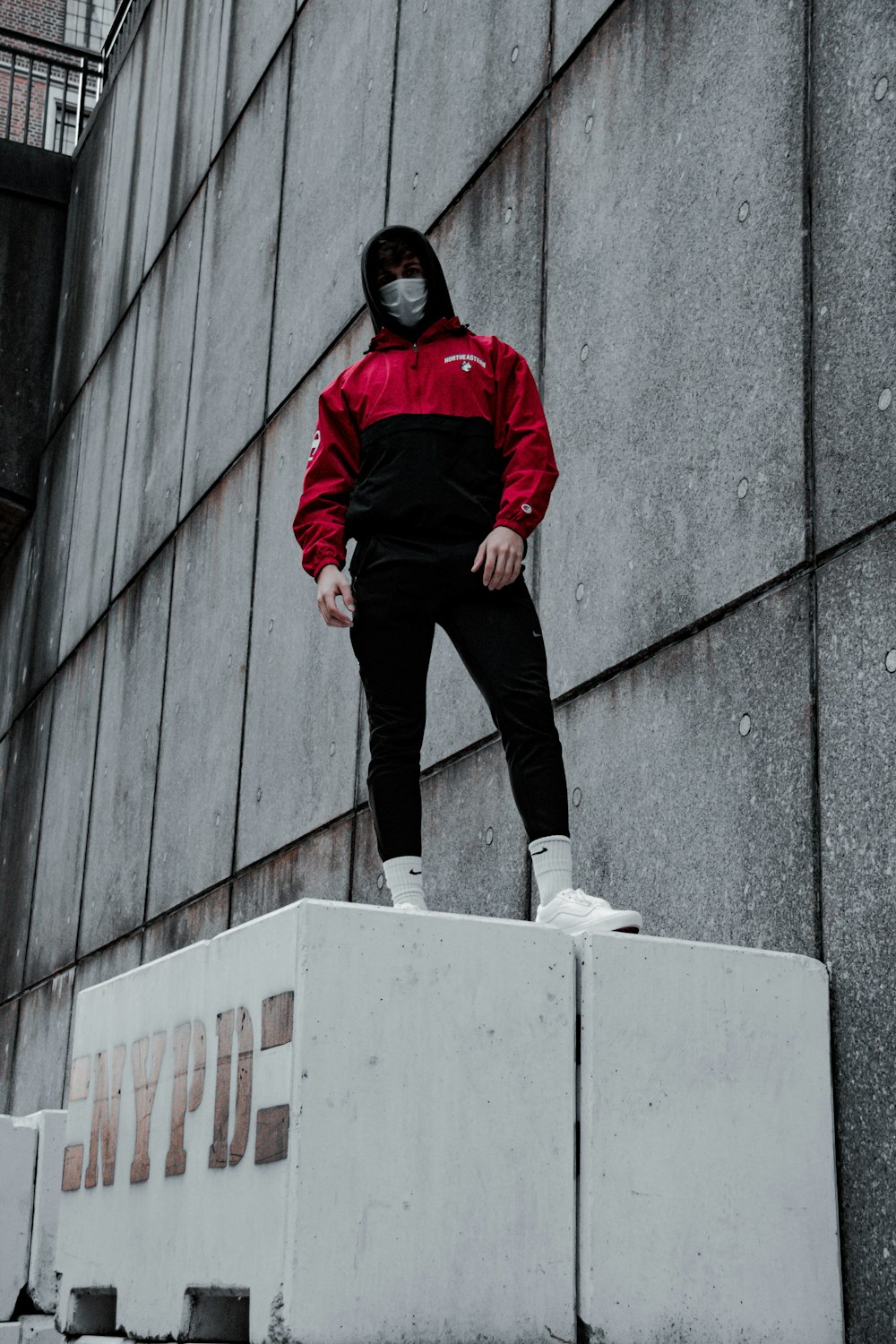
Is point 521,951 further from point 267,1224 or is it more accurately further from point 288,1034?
point 267,1224

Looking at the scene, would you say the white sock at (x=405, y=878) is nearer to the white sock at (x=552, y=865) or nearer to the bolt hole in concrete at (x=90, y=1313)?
the white sock at (x=552, y=865)

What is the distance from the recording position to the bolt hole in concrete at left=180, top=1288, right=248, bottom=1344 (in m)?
3.24

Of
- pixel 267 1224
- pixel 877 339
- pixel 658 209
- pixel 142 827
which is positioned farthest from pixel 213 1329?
pixel 142 827

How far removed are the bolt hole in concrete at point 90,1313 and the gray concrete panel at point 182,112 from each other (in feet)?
25.4

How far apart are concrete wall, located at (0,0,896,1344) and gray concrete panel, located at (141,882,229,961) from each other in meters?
0.04

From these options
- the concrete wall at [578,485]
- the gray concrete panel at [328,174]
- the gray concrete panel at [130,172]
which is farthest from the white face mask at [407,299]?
the gray concrete panel at [130,172]

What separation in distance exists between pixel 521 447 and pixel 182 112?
794 cm

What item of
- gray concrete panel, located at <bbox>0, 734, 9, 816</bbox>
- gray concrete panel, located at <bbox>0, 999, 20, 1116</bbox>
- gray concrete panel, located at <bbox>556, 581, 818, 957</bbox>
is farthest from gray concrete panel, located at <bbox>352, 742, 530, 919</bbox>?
gray concrete panel, located at <bbox>0, 734, 9, 816</bbox>

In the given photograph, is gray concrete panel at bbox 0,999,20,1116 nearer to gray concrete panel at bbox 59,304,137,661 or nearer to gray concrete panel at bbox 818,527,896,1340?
gray concrete panel at bbox 59,304,137,661

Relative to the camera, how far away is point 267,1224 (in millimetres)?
3012

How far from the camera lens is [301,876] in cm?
720

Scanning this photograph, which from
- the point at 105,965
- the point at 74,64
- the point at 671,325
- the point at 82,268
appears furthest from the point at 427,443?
the point at 74,64

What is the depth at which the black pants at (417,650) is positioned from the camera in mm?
3883

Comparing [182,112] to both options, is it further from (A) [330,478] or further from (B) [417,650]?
(B) [417,650]
